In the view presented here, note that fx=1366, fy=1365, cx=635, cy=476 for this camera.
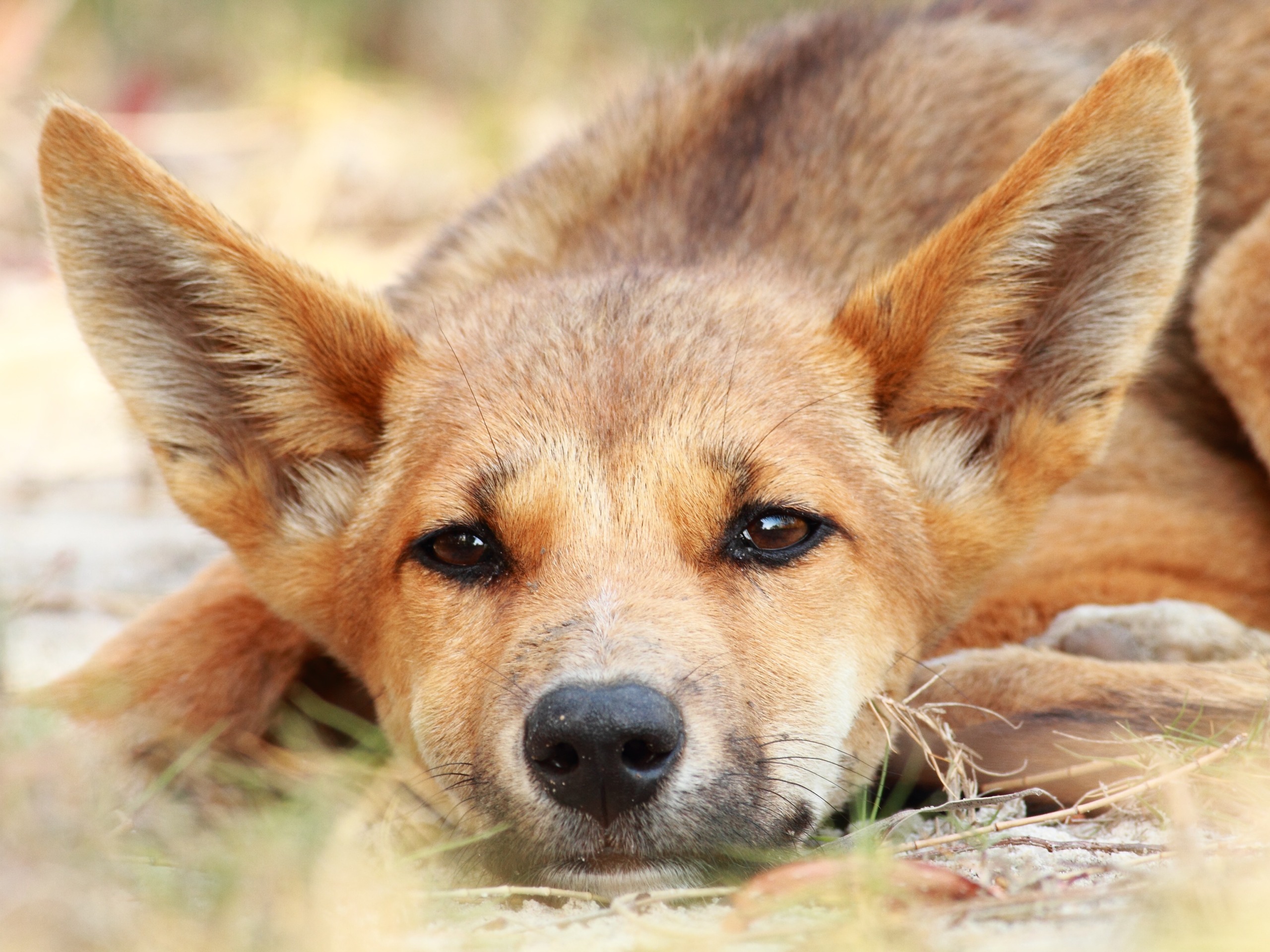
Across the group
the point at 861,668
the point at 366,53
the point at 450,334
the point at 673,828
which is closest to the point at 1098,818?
the point at 861,668

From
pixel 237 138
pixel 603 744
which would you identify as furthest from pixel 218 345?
pixel 237 138

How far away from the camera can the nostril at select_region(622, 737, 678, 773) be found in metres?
2.81

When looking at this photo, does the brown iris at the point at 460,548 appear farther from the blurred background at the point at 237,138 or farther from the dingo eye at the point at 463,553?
the blurred background at the point at 237,138

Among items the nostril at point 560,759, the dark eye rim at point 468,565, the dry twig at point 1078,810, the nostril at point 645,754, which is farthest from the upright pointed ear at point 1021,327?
the nostril at point 560,759

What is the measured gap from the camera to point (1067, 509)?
4.89m

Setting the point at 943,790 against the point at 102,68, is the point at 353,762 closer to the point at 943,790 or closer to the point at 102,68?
the point at 943,790

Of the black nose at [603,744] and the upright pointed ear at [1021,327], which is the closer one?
the black nose at [603,744]

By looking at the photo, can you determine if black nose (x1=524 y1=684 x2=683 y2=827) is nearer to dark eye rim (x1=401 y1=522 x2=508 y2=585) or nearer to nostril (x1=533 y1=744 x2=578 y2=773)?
nostril (x1=533 y1=744 x2=578 y2=773)

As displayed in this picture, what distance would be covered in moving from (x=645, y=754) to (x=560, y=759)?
19 centimetres

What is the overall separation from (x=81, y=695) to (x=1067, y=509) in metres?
3.36

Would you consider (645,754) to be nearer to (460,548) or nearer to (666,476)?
(666,476)

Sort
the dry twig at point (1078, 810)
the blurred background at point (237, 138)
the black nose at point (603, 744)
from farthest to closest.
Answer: the blurred background at point (237, 138) → the dry twig at point (1078, 810) → the black nose at point (603, 744)

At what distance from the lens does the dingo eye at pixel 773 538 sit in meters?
3.36

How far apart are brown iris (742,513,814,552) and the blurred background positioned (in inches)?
94.1
